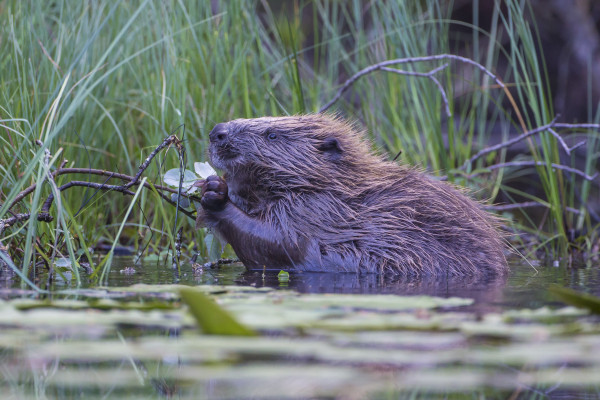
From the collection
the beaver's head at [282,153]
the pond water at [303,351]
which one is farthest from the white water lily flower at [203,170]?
the pond water at [303,351]

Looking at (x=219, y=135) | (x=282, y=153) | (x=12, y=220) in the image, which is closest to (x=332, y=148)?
(x=282, y=153)

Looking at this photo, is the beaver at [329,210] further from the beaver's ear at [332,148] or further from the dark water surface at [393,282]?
the dark water surface at [393,282]

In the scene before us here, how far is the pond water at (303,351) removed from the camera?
1233mm

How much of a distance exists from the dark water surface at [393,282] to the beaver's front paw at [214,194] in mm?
283

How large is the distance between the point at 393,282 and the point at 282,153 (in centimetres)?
92

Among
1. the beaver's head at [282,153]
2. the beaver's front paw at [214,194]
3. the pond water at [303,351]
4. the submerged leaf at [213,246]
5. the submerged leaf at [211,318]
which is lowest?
the pond water at [303,351]

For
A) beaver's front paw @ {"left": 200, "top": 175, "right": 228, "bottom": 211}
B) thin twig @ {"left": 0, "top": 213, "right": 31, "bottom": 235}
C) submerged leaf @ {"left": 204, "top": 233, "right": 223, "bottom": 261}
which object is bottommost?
submerged leaf @ {"left": 204, "top": 233, "right": 223, "bottom": 261}

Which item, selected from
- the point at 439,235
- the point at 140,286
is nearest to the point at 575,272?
the point at 439,235

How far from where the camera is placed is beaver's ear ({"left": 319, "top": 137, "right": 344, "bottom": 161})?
3.60m

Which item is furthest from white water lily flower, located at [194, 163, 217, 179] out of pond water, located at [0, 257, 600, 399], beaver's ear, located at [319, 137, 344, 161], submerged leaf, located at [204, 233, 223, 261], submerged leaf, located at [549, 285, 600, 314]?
submerged leaf, located at [549, 285, 600, 314]

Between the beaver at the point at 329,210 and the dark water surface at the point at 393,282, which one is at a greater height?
the beaver at the point at 329,210

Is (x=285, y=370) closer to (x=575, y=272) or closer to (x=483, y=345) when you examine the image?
(x=483, y=345)

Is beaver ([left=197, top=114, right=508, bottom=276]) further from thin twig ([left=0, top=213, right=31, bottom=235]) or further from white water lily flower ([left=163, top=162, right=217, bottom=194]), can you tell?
thin twig ([left=0, top=213, right=31, bottom=235])

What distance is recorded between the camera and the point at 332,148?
3637 millimetres
